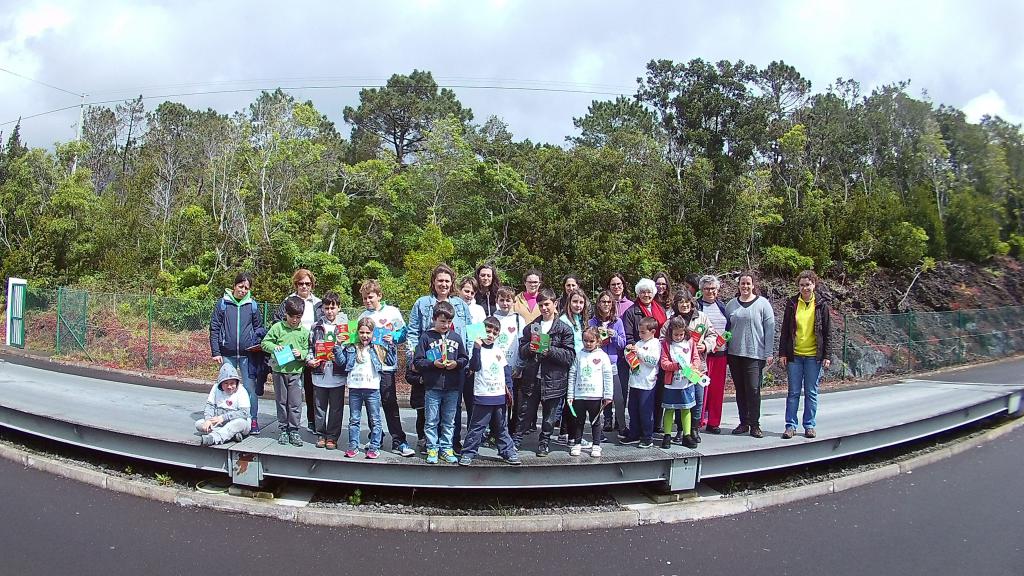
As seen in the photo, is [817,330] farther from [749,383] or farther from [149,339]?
[149,339]

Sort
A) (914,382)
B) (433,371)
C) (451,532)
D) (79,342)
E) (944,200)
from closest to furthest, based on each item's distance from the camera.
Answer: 1. (451,532)
2. (433,371)
3. (914,382)
4. (79,342)
5. (944,200)

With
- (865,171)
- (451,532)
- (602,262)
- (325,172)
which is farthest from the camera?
(865,171)

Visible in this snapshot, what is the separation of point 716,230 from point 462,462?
2245 centimetres

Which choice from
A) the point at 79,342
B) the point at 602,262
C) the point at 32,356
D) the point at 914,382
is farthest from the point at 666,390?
the point at 602,262

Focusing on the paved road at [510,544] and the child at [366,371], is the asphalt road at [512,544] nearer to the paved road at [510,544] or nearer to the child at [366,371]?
the paved road at [510,544]

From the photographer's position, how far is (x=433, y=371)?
5.15 m

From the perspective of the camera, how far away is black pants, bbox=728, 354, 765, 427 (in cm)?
612

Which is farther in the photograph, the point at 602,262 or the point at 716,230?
the point at 716,230

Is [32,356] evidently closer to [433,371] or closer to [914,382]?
[433,371]

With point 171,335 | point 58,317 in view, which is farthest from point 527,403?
point 58,317

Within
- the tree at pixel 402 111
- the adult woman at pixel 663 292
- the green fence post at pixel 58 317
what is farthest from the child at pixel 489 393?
the tree at pixel 402 111

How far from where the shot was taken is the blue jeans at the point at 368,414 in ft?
17.2

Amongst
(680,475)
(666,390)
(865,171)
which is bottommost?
(680,475)

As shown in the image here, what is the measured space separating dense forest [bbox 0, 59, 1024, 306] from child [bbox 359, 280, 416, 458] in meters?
9.13
